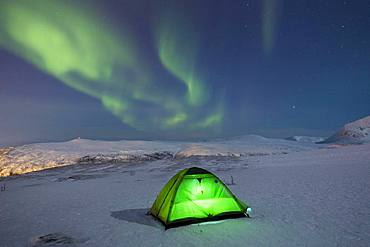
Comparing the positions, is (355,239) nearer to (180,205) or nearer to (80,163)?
(180,205)

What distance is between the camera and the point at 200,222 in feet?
27.3

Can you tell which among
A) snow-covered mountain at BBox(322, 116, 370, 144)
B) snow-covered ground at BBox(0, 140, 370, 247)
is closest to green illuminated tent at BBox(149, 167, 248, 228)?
snow-covered ground at BBox(0, 140, 370, 247)

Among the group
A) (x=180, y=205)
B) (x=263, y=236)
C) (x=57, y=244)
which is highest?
(x=180, y=205)

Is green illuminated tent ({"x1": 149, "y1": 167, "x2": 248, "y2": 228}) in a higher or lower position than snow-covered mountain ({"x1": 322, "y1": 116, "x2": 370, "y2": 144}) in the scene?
lower

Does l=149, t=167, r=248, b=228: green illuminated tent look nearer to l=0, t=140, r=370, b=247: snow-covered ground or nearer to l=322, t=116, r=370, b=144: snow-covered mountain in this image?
l=0, t=140, r=370, b=247: snow-covered ground

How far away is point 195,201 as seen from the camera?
27.7ft

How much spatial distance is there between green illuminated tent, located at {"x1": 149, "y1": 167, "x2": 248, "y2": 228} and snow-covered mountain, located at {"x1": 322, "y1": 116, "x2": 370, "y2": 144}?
9489 centimetres

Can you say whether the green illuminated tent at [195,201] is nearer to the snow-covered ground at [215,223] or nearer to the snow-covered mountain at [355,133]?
the snow-covered ground at [215,223]

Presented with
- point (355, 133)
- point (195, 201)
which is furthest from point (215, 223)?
point (355, 133)

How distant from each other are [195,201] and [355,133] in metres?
109

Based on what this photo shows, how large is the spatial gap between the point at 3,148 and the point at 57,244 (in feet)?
157

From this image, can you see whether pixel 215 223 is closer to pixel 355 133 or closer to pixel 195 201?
pixel 195 201

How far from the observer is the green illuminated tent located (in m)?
8.20

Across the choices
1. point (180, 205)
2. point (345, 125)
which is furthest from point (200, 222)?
point (345, 125)
